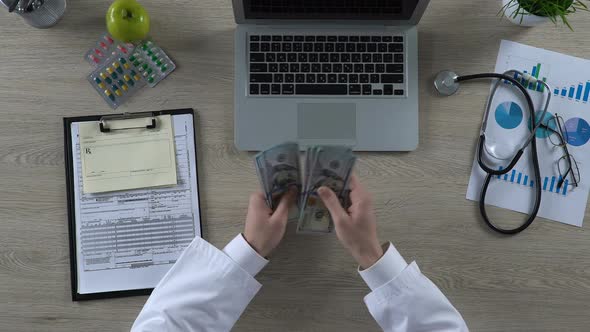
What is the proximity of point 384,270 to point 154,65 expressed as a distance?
57 cm

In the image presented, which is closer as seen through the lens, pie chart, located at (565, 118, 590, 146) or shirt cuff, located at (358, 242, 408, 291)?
shirt cuff, located at (358, 242, 408, 291)

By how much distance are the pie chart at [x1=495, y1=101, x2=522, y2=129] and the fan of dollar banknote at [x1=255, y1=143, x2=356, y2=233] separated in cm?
35

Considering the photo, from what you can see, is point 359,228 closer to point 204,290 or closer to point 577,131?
point 204,290

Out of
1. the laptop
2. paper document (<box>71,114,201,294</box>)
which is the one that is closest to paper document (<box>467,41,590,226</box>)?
the laptop

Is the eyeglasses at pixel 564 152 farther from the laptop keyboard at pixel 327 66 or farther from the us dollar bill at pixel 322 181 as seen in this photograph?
the us dollar bill at pixel 322 181

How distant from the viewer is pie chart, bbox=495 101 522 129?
90 cm

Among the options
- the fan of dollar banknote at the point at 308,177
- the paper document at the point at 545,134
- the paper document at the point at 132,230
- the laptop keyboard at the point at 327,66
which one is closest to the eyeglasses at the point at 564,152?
the paper document at the point at 545,134

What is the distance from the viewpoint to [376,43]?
0.89 meters

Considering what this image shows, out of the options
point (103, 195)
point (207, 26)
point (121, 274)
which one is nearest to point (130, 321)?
point (121, 274)

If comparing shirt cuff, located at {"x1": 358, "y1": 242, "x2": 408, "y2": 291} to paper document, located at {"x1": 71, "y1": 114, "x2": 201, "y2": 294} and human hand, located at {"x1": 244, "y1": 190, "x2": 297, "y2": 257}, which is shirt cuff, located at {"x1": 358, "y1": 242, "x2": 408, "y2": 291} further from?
paper document, located at {"x1": 71, "y1": 114, "x2": 201, "y2": 294}

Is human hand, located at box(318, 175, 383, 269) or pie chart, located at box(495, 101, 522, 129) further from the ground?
pie chart, located at box(495, 101, 522, 129)

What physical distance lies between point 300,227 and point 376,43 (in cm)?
37

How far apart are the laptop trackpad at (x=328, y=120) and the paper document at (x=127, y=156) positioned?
0.84 feet

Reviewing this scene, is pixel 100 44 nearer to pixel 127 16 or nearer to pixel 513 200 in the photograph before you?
pixel 127 16
